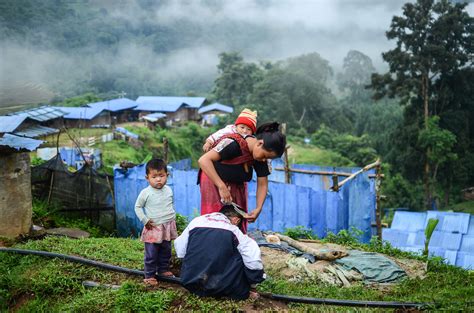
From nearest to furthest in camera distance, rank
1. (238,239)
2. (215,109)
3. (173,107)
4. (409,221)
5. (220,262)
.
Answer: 1. (220,262)
2. (238,239)
3. (409,221)
4. (173,107)
5. (215,109)

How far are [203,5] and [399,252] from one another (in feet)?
350

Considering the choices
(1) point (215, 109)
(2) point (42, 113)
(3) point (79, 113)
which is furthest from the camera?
(1) point (215, 109)

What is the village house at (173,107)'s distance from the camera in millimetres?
41500

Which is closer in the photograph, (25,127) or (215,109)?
(25,127)

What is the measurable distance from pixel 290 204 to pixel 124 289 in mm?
4887

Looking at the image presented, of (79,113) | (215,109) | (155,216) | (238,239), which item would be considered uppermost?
(215,109)

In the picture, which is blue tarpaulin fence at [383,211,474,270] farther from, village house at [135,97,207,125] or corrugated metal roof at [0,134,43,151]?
village house at [135,97,207,125]

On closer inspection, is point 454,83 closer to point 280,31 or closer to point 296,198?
point 296,198

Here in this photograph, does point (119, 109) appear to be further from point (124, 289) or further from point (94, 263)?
point (124, 289)

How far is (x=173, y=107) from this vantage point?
137ft

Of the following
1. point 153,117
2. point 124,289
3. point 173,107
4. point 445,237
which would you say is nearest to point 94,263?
point 124,289

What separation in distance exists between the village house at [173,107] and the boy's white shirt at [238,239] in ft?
121

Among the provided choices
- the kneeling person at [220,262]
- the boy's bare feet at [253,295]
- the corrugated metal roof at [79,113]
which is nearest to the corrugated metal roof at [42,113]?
the kneeling person at [220,262]

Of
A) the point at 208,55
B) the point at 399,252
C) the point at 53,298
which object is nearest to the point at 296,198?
the point at 399,252
